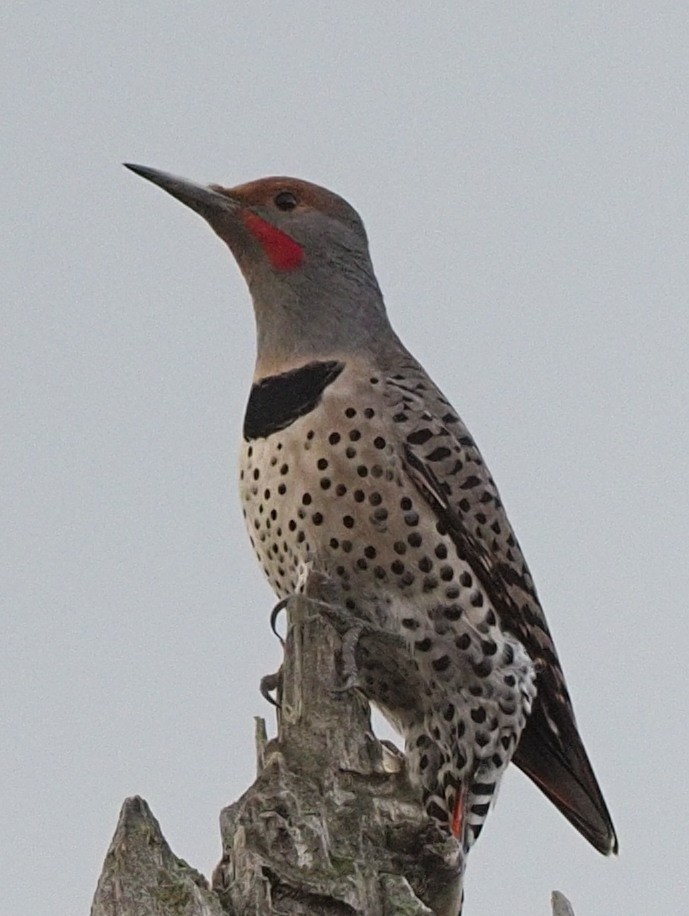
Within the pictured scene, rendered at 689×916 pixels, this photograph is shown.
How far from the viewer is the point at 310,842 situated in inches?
117

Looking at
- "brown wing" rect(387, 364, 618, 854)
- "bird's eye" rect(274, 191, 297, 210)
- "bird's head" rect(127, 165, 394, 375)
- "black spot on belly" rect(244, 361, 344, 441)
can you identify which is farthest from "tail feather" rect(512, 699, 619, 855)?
"bird's eye" rect(274, 191, 297, 210)

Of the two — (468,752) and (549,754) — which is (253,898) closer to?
(468,752)

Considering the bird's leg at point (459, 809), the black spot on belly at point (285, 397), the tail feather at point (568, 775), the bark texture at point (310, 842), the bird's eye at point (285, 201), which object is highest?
the bird's eye at point (285, 201)

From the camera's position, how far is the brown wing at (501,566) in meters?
5.29

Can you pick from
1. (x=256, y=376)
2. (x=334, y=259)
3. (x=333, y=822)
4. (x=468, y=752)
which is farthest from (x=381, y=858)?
(x=334, y=259)

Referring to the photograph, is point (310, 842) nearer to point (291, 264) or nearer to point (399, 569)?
point (399, 569)

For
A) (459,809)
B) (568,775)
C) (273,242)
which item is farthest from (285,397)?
(568,775)

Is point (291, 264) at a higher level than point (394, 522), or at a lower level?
higher

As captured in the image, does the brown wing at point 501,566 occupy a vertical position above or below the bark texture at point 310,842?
above

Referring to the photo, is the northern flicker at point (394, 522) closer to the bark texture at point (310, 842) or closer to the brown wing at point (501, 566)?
the brown wing at point (501, 566)

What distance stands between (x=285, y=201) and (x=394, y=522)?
1.41 meters

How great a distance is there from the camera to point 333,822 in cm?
310

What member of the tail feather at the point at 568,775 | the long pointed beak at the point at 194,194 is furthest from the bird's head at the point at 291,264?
the tail feather at the point at 568,775

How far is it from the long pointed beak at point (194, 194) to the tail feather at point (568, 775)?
2.06 metres
